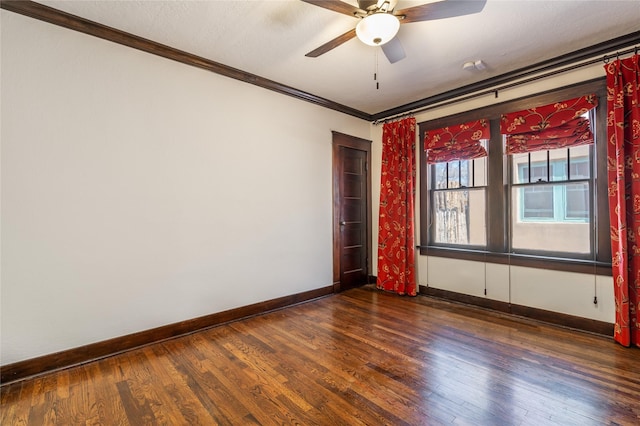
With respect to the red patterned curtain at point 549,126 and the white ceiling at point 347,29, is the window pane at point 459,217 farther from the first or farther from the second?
the white ceiling at point 347,29

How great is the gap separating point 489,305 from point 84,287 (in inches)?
166

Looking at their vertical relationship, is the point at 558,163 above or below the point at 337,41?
below

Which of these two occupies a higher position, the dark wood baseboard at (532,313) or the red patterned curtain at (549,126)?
the red patterned curtain at (549,126)

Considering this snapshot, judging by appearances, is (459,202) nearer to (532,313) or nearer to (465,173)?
(465,173)

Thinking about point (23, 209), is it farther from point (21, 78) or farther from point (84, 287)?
point (21, 78)

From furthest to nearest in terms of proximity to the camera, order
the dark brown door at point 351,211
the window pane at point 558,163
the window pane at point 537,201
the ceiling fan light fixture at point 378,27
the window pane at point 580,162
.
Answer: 1. the dark brown door at point 351,211
2. the window pane at point 537,201
3. the window pane at point 558,163
4. the window pane at point 580,162
5. the ceiling fan light fixture at point 378,27

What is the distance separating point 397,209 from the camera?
170 inches

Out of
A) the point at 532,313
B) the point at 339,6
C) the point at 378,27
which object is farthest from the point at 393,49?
the point at 532,313

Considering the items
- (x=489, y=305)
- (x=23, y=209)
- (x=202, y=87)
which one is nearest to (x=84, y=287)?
(x=23, y=209)

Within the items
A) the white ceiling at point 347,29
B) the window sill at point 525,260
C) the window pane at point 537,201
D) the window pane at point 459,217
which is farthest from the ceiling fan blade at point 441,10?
the window sill at point 525,260

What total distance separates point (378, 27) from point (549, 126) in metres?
2.29

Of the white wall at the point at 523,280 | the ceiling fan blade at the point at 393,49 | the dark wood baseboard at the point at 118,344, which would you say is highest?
the ceiling fan blade at the point at 393,49

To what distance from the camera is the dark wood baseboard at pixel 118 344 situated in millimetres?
2131

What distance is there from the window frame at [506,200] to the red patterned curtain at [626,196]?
16cm
